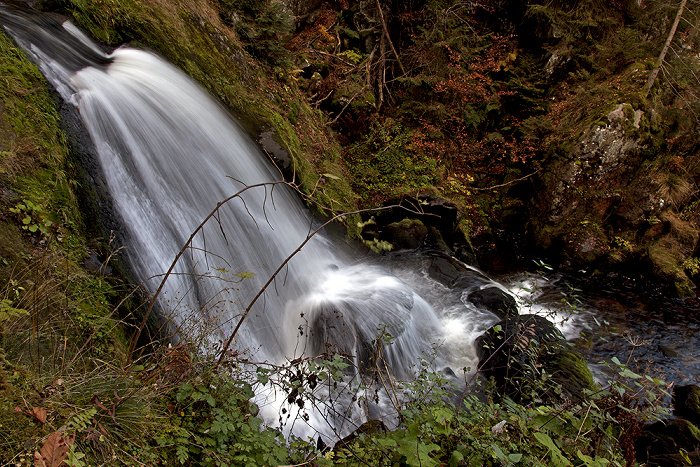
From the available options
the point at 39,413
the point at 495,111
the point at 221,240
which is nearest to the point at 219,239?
the point at 221,240

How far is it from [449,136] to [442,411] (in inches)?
338

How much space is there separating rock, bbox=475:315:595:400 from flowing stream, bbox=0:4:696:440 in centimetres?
45

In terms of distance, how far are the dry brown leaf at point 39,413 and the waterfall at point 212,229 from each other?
1408 mm

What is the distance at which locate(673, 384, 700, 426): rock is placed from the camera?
4.68m

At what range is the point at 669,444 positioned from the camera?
380cm

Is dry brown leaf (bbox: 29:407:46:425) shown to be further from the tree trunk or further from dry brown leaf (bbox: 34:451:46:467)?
the tree trunk

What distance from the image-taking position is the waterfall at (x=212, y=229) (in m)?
3.72

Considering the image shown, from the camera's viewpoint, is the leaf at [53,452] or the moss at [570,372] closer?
the leaf at [53,452]

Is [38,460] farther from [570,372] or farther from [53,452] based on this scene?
[570,372]

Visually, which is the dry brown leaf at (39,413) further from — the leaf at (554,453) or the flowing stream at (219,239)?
the leaf at (554,453)

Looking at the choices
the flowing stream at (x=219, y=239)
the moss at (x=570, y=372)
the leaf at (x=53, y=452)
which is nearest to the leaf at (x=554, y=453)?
the flowing stream at (x=219, y=239)

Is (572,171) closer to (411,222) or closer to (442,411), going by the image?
(411,222)

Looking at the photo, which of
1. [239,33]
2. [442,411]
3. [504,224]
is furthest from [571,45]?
[442,411]

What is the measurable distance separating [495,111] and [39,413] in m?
10.4
